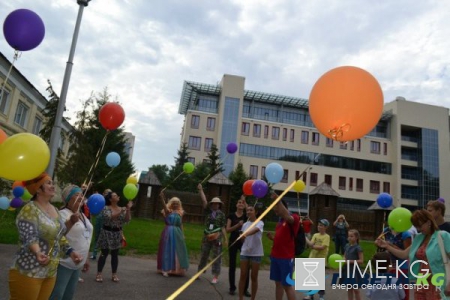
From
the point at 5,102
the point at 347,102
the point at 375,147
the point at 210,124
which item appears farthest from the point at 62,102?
the point at 375,147

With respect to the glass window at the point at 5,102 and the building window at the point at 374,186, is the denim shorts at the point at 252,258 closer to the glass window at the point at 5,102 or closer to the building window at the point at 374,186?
the glass window at the point at 5,102

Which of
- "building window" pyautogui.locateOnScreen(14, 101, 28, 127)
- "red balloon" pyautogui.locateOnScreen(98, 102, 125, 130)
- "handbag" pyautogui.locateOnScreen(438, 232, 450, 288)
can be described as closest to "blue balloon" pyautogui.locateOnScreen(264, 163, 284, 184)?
"red balloon" pyautogui.locateOnScreen(98, 102, 125, 130)

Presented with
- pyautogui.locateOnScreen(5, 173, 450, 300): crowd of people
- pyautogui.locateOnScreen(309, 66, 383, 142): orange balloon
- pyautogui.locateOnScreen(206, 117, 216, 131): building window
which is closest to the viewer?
pyautogui.locateOnScreen(5, 173, 450, 300): crowd of people

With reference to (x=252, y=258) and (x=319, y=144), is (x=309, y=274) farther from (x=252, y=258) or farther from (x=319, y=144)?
(x=319, y=144)

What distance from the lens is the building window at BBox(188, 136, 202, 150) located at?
51469 millimetres

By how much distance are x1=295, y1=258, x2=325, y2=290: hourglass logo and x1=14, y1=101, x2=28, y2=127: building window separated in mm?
26638

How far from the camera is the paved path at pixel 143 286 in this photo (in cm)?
622

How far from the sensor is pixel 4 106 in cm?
2417

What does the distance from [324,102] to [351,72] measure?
0.54 metres

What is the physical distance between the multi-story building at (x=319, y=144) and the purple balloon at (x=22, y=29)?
4461 cm

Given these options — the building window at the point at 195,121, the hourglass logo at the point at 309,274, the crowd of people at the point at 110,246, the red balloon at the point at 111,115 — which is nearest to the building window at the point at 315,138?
the building window at the point at 195,121

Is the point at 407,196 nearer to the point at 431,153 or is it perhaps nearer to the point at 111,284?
the point at 431,153

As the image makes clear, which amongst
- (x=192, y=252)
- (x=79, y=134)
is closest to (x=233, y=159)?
(x=79, y=134)

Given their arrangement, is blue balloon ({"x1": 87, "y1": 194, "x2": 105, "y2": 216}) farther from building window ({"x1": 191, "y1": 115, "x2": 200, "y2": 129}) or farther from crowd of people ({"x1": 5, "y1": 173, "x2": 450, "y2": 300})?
building window ({"x1": 191, "y1": 115, "x2": 200, "y2": 129})
